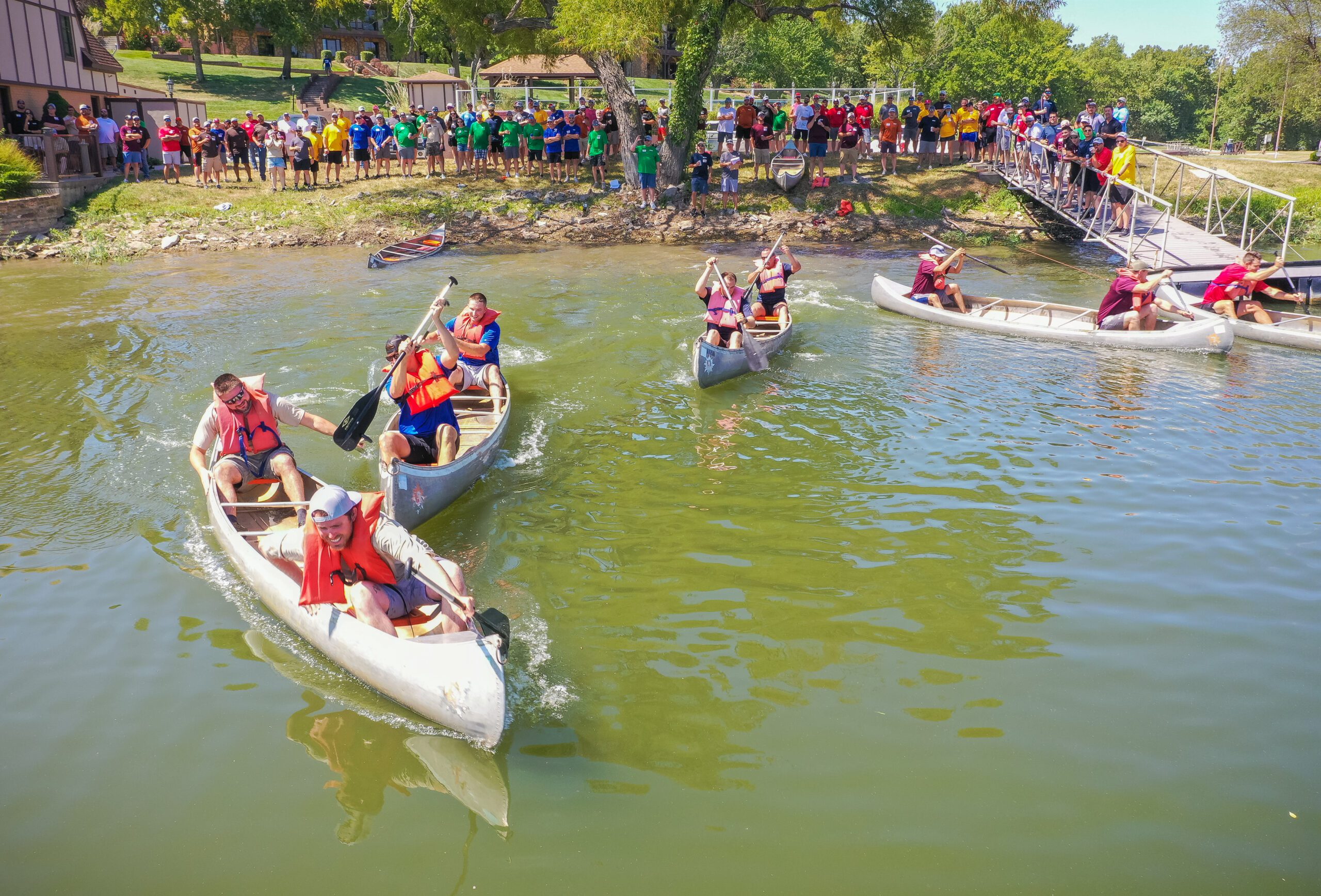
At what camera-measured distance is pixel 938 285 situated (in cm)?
1683

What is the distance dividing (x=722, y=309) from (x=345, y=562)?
816 cm

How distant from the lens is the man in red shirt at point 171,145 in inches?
981

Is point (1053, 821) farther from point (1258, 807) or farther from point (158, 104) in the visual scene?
point (158, 104)

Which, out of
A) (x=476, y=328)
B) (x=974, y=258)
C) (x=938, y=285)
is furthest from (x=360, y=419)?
(x=974, y=258)

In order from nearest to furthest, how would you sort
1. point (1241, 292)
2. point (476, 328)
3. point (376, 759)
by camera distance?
point (376, 759), point (476, 328), point (1241, 292)

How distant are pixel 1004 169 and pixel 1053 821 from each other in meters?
24.7

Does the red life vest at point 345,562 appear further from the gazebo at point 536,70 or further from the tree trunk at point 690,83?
the gazebo at point 536,70

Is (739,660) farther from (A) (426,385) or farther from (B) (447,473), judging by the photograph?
(A) (426,385)

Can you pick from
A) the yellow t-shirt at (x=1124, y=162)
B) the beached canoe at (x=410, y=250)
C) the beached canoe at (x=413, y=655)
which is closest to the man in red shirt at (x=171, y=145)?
the beached canoe at (x=410, y=250)

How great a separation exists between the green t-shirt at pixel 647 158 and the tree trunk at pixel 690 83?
81 cm

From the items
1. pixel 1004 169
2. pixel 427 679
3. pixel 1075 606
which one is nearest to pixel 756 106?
pixel 1004 169

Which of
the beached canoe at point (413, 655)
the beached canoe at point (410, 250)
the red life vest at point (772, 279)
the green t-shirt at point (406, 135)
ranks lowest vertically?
the beached canoe at point (413, 655)

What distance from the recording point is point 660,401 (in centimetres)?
1258

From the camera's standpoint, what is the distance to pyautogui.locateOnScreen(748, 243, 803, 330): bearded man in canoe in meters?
15.3
